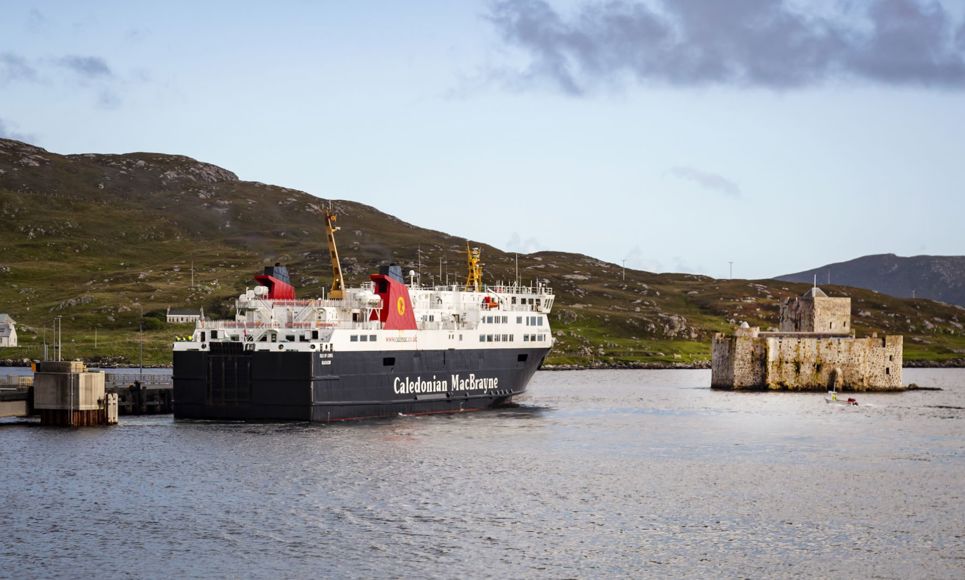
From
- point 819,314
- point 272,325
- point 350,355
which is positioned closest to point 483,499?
point 350,355

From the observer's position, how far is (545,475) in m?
62.2

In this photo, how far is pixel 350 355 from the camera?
77.2m

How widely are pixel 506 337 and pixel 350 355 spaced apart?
748 inches

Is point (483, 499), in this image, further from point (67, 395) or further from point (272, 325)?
point (67, 395)

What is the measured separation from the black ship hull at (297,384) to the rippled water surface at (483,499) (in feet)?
4.11

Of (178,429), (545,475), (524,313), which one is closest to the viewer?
(545,475)

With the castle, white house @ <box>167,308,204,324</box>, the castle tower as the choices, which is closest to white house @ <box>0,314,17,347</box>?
white house @ <box>167,308,204,324</box>

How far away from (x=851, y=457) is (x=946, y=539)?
22.8 meters

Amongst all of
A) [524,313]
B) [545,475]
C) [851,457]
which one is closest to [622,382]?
[524,313]

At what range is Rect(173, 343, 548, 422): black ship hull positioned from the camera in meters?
75.4

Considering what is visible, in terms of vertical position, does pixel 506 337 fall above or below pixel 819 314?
below

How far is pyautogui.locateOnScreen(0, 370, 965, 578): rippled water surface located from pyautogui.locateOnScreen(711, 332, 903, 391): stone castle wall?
27149 mm

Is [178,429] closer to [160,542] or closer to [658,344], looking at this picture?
[160,542]

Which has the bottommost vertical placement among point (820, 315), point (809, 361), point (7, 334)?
point (809, 361)
